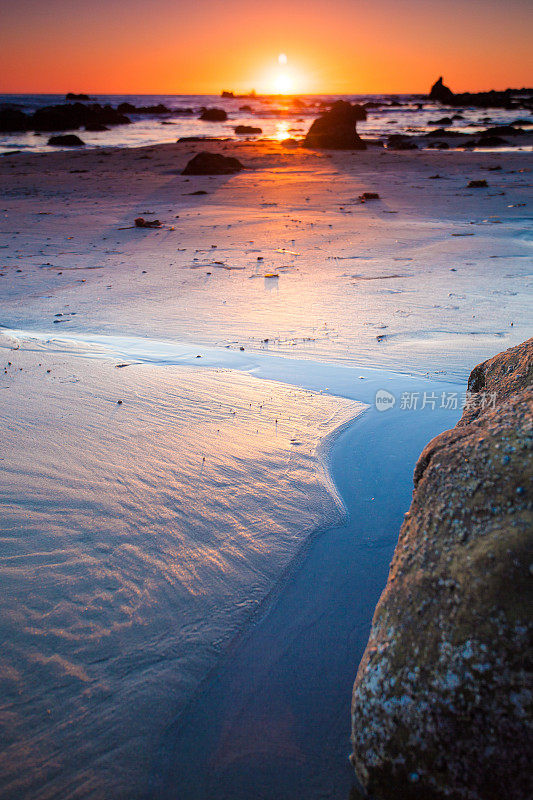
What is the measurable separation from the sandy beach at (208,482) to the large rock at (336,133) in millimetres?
14413

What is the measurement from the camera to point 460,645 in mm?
1136

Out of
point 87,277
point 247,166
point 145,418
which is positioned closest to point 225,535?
point 145,418

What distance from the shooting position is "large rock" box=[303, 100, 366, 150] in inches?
754

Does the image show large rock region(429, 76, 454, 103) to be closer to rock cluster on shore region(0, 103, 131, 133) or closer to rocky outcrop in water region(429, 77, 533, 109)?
rocky outcrop in water region(429, 77, 533, 109)

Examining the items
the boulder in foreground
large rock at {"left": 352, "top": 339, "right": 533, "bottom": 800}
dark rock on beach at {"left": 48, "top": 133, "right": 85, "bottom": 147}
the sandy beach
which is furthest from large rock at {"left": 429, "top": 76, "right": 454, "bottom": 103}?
large rock at {"left": 352, "top": 339, "right": 533, "bottom": 800}

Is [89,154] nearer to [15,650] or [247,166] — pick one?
[247,166]

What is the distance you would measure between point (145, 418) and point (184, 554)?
1.07 metres

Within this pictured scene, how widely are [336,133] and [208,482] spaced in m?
19.7

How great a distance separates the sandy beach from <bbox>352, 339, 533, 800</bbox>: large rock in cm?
32

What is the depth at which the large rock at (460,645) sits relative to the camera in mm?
1074

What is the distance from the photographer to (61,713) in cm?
150

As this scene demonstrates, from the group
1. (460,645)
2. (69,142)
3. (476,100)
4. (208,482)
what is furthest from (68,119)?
(476,100)

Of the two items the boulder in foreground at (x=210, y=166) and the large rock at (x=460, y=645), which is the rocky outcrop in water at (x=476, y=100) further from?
the large rock at (x=460, y=645)

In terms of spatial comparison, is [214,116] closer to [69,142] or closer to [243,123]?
[243,123]
